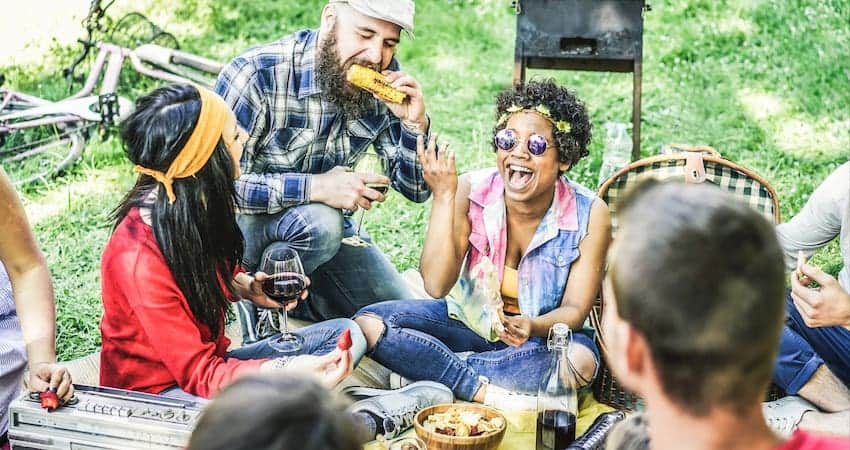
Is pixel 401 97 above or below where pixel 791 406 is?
above

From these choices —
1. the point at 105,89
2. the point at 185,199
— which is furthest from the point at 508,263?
the point at 105,89

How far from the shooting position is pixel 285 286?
360cm

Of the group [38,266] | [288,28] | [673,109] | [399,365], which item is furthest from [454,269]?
[288,28]

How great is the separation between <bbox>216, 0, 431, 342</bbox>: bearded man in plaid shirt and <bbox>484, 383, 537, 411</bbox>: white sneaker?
961 millimetres

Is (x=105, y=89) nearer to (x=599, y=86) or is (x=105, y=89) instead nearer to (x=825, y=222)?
(x=599, y=86)

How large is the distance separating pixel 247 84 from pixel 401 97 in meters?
0.68

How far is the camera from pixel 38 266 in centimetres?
345

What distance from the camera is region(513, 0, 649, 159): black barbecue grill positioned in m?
5.99

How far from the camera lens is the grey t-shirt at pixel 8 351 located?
3.35 m

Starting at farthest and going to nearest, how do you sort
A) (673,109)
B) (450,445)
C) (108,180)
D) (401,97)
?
(673,109) → (108,180) → (401,97) → (450,445)

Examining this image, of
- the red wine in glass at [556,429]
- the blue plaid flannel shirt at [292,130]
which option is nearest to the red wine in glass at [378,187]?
the blue plaid flannel shirt at [292,130]

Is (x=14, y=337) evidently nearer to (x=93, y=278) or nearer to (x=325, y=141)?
(x=325, y=141)

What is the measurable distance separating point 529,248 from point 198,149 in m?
1.46

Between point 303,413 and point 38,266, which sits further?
point 38,266
